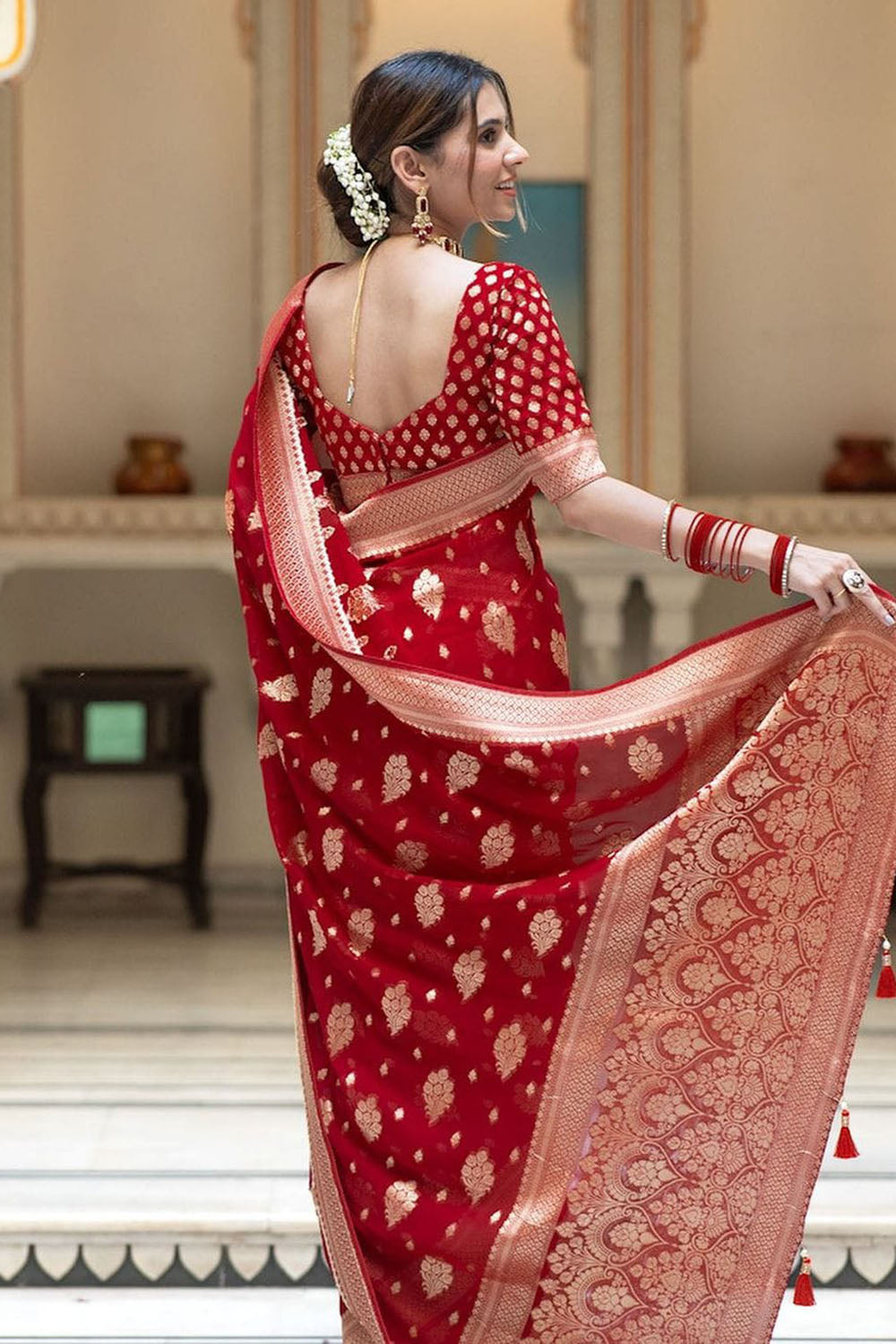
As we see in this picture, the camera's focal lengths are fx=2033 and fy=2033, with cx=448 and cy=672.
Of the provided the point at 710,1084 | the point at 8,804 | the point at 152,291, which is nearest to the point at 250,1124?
the point at 710,1084

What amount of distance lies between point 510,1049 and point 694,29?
11.5ft

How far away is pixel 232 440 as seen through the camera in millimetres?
5457

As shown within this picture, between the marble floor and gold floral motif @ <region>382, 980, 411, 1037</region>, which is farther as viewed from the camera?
the marble floor

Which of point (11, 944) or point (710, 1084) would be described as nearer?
point (710, 1084)

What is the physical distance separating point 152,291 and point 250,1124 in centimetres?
267

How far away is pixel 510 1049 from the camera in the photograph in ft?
7.41

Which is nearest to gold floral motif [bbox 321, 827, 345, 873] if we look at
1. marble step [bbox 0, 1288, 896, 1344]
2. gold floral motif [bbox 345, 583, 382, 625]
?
gold floral motif [bbox 345, 583, 382, 625]

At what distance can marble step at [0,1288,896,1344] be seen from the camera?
2.82m

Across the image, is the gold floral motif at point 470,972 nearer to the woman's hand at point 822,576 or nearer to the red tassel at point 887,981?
the red tassel at point 887,981

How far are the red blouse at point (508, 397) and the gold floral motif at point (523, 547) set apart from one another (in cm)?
12

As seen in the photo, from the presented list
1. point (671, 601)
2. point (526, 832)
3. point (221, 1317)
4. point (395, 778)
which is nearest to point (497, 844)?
point (526, 832)

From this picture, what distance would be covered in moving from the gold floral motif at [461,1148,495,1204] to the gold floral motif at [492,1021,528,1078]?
10 cm

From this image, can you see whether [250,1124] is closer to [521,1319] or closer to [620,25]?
[521,1319]

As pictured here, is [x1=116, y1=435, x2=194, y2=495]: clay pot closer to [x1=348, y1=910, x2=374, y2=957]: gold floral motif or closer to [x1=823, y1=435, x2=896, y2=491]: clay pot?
[x1=823, y1=435, x2=896, y2=491]: clay pot
